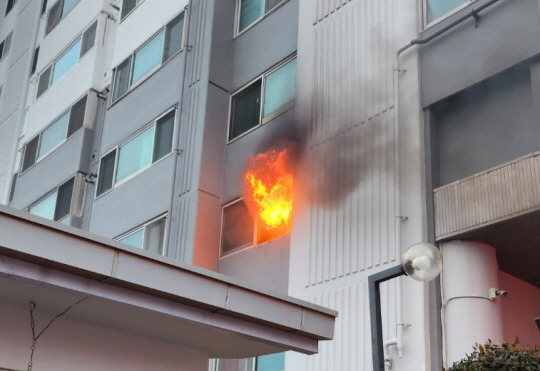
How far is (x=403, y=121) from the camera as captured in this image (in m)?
11.6

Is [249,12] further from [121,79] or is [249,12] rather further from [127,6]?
[127,6]

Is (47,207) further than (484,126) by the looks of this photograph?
Yes

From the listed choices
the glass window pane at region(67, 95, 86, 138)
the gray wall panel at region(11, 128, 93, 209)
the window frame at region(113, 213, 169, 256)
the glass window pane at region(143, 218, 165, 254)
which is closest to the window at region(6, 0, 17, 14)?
the gray wall panel at region(11, 128, 93, 209)

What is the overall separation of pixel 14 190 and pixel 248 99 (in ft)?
35.6

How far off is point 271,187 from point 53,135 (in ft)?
33.0

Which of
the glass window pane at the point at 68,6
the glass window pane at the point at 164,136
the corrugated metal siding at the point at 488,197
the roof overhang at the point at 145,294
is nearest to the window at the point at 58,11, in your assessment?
the glass window pane at the point at 68,6

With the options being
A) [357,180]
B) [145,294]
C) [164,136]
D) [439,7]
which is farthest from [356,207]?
[164,136]

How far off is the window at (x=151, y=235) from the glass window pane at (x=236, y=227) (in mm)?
1457

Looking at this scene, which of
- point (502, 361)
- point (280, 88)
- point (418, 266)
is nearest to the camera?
point (502, 361)

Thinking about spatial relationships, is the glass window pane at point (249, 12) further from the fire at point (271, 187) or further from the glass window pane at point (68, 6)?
the glass window pane at point (68, 6)

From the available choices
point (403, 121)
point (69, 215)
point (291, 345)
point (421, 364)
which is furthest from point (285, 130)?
point (69, 215)

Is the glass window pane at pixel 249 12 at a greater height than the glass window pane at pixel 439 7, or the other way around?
the glass window pane at pixel 249 12

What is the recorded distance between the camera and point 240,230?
14.8m

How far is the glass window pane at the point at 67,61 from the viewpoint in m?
22.9
